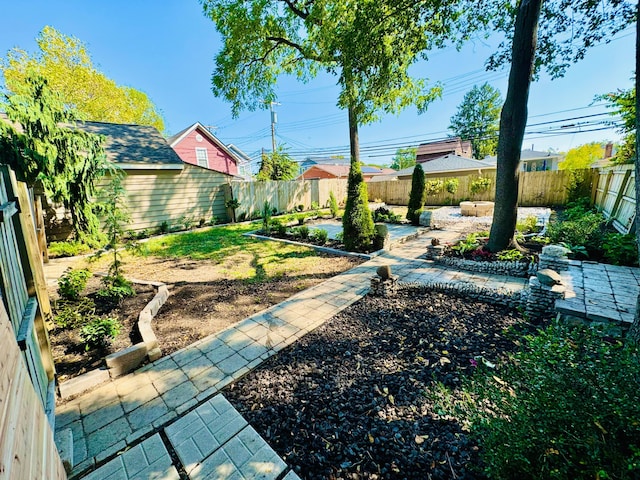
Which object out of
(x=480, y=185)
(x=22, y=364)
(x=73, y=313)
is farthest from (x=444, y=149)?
(x=22, y=364)

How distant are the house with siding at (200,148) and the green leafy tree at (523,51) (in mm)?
16616

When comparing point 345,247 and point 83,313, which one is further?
point 345,247

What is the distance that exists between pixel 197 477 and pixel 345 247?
222 inches

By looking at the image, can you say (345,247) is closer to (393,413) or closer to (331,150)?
(393,413)

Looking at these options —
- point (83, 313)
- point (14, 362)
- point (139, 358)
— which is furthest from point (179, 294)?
point (14, 362)

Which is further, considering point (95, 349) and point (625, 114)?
point (625, 114)

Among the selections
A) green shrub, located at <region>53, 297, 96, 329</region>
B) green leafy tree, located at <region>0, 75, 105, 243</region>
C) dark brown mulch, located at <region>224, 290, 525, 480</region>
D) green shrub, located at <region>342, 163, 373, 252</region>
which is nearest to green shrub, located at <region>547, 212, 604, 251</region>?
dark brown mulch, located at <region>224, 290, 525, 480</region>

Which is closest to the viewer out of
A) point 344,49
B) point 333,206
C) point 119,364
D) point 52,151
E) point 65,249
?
point 119,364

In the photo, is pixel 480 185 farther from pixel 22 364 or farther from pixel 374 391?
pixel 22 364

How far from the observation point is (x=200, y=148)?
1944cm

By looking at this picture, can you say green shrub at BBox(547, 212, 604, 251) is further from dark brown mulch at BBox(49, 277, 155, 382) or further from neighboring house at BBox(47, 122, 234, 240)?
neighboring house at BBox(47, 122, 234, 240)

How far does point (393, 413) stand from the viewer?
79.3 inches

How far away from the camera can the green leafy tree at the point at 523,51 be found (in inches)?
178

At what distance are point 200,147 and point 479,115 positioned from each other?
32.9m
